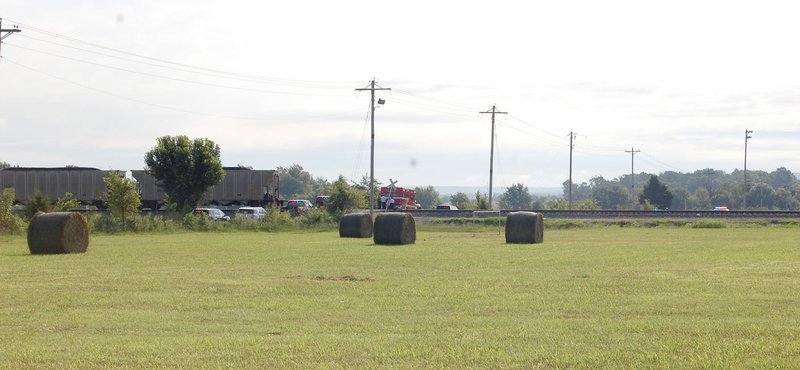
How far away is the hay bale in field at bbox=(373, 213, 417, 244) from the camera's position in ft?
131

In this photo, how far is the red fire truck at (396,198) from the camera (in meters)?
91.2

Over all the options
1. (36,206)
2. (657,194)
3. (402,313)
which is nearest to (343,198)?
(36,206)

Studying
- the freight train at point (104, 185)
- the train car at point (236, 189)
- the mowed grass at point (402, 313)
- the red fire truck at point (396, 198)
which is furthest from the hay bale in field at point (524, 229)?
the red fire truck at point (396, 198)

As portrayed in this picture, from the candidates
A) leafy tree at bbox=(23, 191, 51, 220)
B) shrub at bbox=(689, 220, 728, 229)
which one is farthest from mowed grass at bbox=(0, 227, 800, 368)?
shrub at bbox=(689, 220, 728, 229)

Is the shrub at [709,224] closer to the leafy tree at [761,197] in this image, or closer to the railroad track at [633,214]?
the railroad track at [633,214]

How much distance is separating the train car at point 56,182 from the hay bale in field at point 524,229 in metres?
48.2

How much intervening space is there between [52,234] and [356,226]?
715 inches

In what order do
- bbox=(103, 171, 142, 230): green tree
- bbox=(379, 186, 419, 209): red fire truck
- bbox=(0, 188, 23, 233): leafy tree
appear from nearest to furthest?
bbox=(0, 188, 23, 233): leafy tree → bbox=(103, 171, 142, 230): green tree → bbox=(379, 186, 419, 209): red fire truck

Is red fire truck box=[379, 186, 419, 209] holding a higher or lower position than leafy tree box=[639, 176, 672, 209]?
lower

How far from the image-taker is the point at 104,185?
79562 millimetres

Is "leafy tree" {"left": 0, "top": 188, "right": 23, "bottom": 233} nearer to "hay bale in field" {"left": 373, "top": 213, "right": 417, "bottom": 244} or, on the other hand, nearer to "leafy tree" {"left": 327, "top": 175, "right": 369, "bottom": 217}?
"hay bale in field" {"left": 373, "top": 213, "right": 417, "bottom": 244}

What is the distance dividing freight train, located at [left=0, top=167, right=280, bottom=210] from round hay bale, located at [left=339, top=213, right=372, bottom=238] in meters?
29.9

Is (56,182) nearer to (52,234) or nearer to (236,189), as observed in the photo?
(236,189)

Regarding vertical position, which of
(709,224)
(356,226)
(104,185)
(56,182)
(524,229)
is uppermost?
(56,182)
